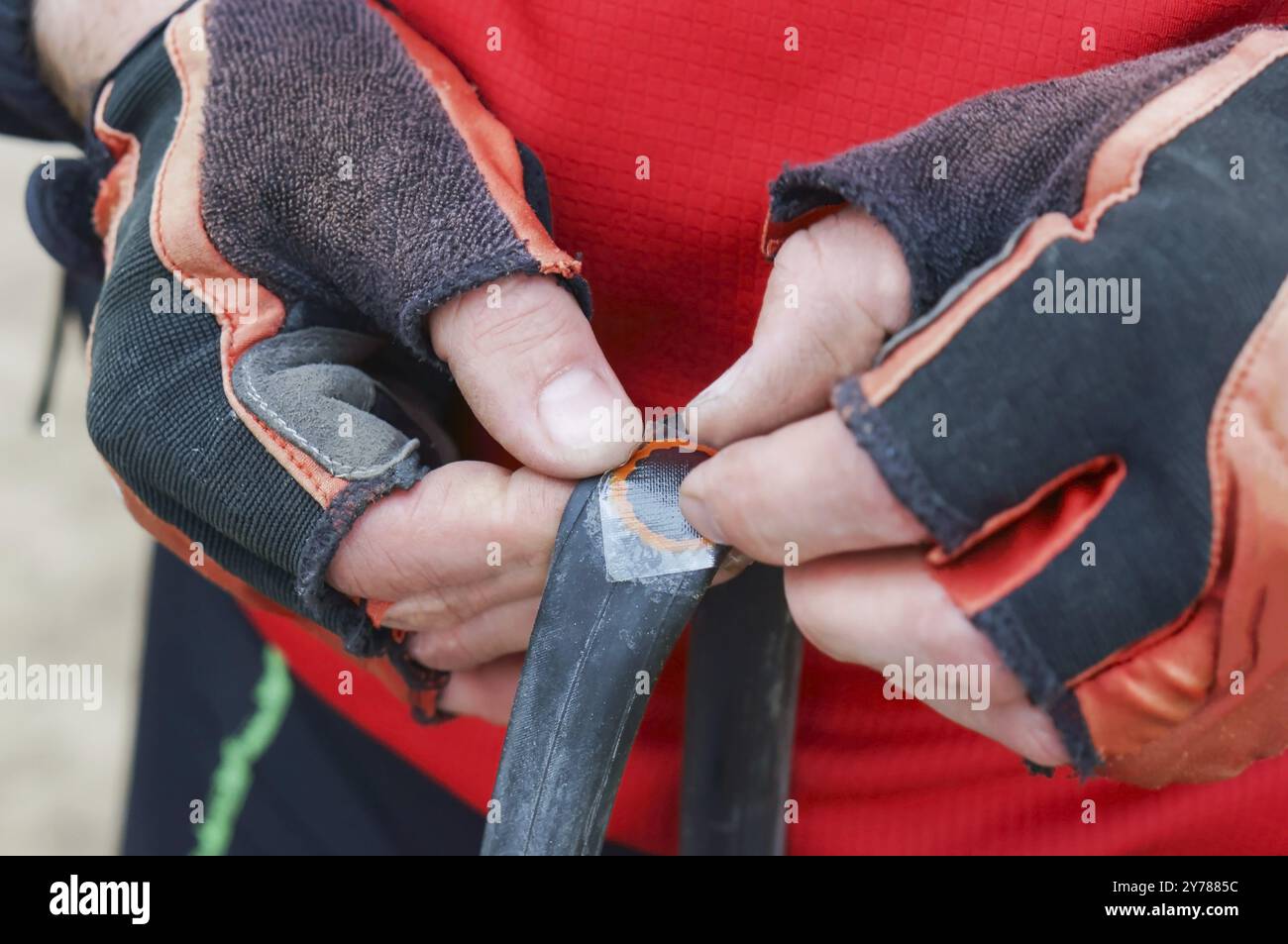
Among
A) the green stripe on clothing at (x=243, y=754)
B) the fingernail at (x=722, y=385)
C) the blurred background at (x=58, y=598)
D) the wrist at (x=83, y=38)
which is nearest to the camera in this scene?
the fingernail at (x=722, y=385)

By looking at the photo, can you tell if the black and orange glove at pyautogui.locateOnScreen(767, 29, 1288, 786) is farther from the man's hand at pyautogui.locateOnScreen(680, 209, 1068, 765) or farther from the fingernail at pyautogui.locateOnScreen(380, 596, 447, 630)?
the fingernail at pyautogui.locateOnScreen(380, 596, 447, 630)

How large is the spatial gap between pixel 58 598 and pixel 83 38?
7.71 feet

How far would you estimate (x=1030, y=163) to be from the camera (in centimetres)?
71

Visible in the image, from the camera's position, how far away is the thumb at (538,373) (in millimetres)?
795

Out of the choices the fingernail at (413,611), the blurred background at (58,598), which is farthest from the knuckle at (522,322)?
the blurred background at (58,598)

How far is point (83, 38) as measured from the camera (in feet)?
3.54

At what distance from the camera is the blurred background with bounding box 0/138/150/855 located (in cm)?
259

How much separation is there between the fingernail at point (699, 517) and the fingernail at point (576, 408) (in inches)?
3.1

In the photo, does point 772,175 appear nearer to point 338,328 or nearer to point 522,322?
point 522,322

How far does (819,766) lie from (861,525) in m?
0.45

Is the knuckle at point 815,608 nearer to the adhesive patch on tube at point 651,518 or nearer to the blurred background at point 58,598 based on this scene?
the adhesive patch on tube at point 651,518

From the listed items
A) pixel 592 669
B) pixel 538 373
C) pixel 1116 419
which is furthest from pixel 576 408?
pixel 1116 419
